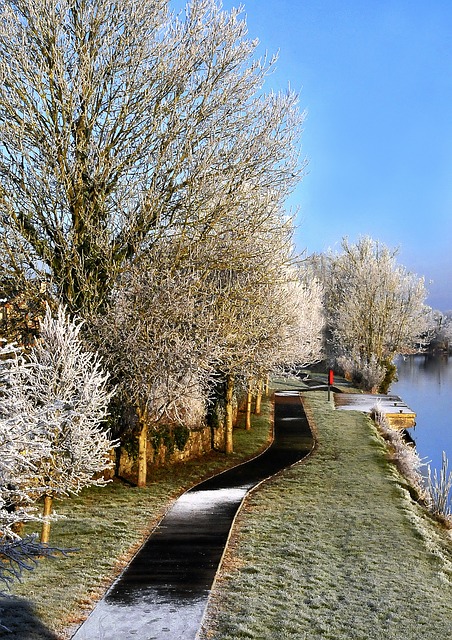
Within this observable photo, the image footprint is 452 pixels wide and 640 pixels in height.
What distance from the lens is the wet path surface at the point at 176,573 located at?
22.7 feet

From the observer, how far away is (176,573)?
861cm

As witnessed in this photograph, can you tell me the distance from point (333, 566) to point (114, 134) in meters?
10.1

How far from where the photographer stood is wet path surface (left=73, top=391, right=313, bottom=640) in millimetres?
6918

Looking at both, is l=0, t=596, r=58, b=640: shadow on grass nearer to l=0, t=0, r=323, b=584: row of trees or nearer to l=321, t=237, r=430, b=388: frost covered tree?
l=0, t=0, r=323, b=584: row of trees

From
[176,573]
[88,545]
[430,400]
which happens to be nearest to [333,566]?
[176,573]

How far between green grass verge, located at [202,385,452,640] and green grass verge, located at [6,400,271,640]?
5.44 feet

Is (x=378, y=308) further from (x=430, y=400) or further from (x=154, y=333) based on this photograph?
(x=154, y=333)

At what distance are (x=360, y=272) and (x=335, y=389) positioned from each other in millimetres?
10219

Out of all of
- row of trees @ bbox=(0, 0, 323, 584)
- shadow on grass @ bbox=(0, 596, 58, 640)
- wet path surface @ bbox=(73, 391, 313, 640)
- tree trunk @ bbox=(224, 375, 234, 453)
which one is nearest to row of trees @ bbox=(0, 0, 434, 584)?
row of trees @ bbox=(0, 0, 323, 584)

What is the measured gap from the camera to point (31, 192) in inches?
511

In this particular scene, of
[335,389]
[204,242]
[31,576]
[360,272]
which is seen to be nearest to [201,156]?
[204,242]

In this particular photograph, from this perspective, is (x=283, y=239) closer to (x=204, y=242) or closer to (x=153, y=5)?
(x=204, y=242)

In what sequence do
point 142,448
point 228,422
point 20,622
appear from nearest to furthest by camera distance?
point 20,622 → point 142,448 → point 228,422

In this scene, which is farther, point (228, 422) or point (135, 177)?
point (228, 422)
